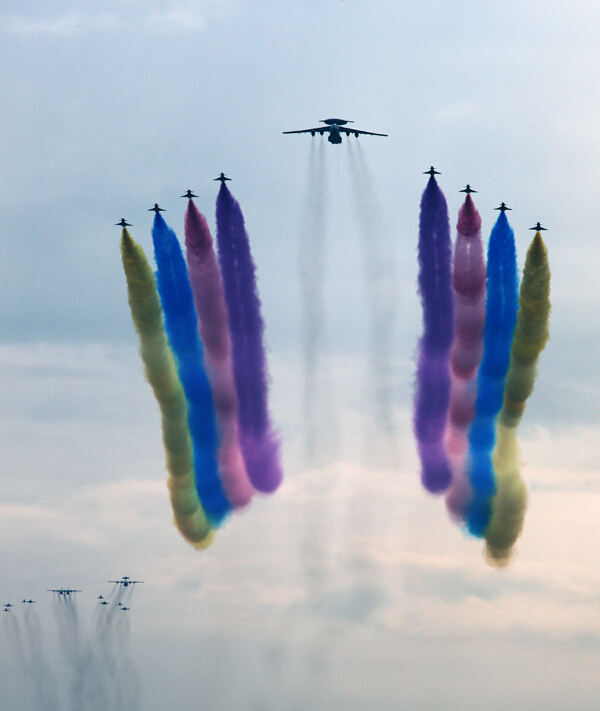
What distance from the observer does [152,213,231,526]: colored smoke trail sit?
4181 inches

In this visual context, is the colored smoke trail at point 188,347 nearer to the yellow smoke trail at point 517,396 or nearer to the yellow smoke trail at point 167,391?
the yellow smoke trail at point 167,391

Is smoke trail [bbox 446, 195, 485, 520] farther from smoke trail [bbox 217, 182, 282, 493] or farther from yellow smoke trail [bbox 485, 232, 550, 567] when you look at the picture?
smoke trail [bbox 217, 182, 282, 493]

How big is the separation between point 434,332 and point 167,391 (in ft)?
55.8

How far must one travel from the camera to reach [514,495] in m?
112

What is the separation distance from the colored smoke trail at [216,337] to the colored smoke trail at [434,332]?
11.8 metres

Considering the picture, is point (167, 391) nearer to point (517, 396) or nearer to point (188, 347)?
point (188, 347)

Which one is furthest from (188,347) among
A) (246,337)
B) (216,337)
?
(246,337)

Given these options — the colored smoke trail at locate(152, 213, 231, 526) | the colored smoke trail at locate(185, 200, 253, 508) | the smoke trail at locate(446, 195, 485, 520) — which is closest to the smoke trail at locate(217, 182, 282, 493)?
the colored smoke trail at locate(185, 200, 253, 508)

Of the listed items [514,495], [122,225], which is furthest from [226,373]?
[514,495]

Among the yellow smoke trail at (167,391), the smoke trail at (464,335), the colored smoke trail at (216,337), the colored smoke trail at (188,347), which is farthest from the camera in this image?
the smoke trail at (464,335)

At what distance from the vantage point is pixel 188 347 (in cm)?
10744

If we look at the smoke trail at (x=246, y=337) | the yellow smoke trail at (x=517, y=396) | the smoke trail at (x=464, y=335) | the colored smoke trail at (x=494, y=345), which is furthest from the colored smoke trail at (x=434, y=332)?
the smoke trail at (x=246, y=337)

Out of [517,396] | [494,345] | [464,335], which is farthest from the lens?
[517,396]

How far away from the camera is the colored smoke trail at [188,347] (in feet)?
348
